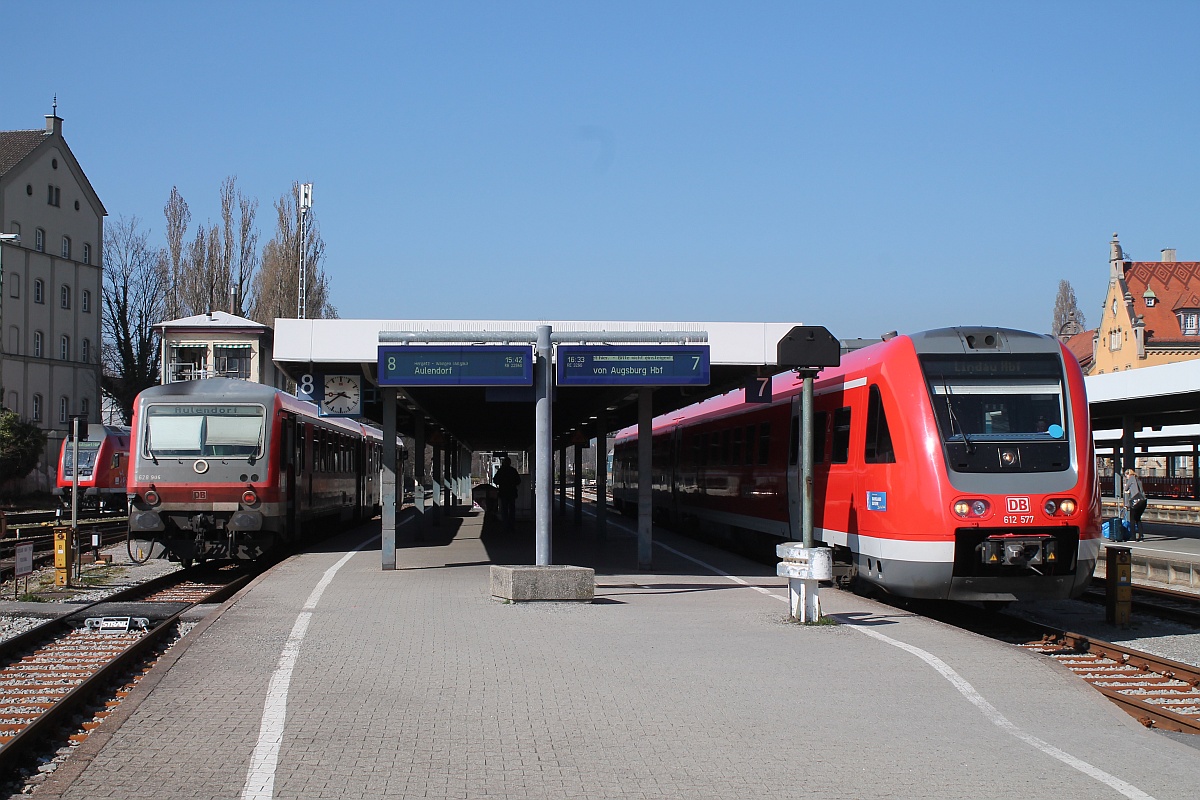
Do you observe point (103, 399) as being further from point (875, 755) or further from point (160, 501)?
point (875, 755)

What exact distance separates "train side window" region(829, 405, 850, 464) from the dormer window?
236ft

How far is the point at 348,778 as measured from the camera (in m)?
5.90

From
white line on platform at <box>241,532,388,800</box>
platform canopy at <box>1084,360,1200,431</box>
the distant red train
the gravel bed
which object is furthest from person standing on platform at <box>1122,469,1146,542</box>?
the distant red train

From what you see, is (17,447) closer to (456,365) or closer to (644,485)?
(644,485)

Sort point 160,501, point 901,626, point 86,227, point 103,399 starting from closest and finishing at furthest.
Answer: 1. point 901,626
2. point 160,501
3. point 86,227
4. point 103,399

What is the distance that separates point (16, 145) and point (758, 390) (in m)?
50.1

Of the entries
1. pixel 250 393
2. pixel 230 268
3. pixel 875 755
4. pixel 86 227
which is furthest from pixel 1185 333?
pixel 875 755

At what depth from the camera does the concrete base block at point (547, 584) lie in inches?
502

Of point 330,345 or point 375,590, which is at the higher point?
point 330,345

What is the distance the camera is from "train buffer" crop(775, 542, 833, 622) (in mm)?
10969

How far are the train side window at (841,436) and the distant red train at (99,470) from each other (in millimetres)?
28633

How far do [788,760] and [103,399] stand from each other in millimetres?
65833

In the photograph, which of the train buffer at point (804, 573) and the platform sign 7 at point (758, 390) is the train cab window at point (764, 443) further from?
the train buffer at point (804, 573)

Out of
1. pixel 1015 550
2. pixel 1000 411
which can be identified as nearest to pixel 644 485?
pixel 1000 411
